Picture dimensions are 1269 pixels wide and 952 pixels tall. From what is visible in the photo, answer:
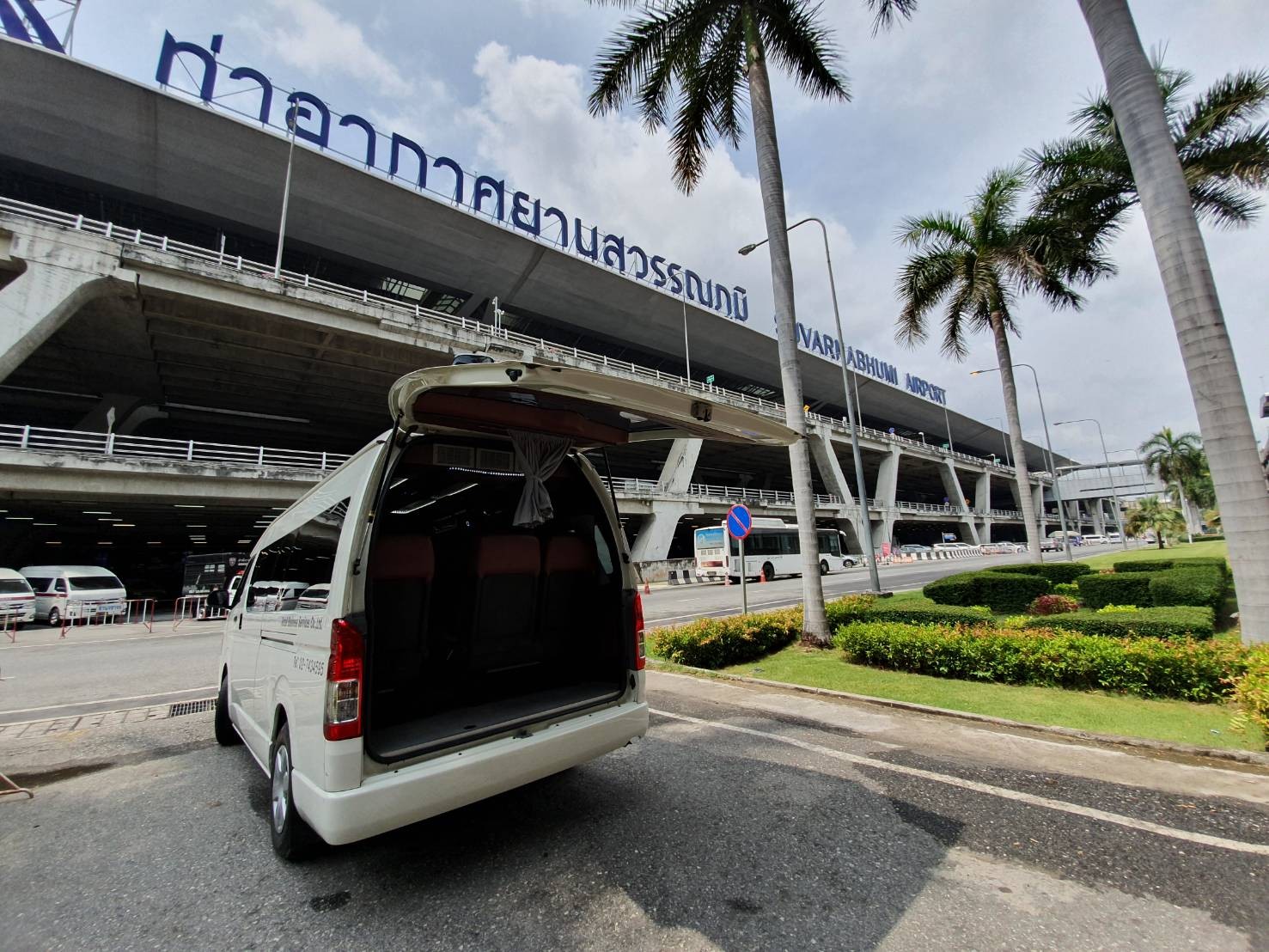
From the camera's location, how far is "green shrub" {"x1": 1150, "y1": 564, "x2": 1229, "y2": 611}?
967cm

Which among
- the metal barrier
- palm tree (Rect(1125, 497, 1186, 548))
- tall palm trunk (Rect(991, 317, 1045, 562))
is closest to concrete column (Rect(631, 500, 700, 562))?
tall palm trunk (Rect(991, 317, 1045, 562))

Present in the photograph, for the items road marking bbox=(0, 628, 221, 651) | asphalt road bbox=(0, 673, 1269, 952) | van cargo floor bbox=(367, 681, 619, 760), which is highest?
van cargo floor bbox=(367, 681, 619, 760)

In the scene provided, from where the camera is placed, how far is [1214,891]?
248 cm

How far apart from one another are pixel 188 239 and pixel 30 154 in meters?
6.25

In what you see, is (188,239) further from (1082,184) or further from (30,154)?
(1082,184)

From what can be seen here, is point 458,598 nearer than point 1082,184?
Yes

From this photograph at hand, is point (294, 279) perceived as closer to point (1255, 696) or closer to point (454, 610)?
point (454, 610)

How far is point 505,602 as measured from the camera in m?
3.74

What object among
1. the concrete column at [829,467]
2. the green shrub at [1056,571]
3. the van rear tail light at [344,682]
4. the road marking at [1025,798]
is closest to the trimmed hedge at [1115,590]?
the green shrub at [1056,571]

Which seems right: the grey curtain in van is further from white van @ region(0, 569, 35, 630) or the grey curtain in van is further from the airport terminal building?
white van @ region(0, 569, 35, 630)

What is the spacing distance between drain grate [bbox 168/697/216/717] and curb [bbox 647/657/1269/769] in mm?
6500

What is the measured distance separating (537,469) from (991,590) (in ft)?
43.2

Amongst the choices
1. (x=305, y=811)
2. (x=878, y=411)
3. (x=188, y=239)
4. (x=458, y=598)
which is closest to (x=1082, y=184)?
(x=458, y=598)

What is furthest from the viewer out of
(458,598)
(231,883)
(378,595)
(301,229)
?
(301,229)
